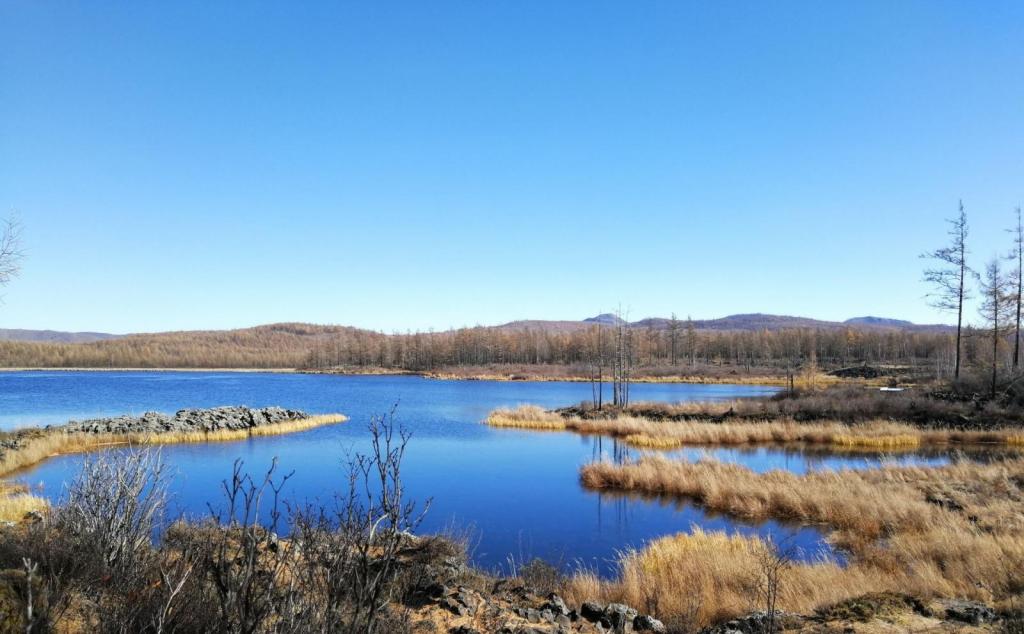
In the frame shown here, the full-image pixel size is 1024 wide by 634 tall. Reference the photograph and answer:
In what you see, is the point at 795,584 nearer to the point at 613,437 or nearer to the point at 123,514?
the point at 123,514

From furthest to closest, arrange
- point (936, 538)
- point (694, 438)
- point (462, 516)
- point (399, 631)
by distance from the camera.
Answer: point (694, 438)
point (462, 516)
point (936, 538)
point (399, 631)

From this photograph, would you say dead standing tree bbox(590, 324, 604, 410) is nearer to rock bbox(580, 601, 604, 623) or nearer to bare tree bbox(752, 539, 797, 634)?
bare tree bbox(752, 539, 797, 634)

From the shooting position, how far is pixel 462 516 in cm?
1524

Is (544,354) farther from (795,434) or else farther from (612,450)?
(612,450)

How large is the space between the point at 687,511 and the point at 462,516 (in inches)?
238

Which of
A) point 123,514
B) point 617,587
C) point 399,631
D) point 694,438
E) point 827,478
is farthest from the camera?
point 694,438

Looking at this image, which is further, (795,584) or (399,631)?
(795,584)

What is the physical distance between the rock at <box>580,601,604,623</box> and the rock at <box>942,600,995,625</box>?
3924 millimetres

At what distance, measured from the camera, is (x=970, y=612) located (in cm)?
664

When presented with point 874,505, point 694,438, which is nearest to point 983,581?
point 874,505

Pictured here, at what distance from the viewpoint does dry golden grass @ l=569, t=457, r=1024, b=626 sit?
26.5 ft

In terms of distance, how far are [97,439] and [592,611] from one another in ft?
84.7

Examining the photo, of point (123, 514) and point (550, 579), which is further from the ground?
point (123, 514)

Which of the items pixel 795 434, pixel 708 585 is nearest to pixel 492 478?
pixel 708 585
